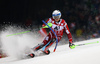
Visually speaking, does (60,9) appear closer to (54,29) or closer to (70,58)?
(54,29)

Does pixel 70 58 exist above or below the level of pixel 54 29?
below

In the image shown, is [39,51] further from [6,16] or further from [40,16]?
[40,16]

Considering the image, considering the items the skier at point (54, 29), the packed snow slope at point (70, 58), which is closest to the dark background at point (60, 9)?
the skier at point (54, 29)

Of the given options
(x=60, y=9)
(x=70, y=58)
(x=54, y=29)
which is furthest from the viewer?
(x=60, y=9)

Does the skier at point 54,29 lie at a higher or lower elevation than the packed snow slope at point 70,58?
higher

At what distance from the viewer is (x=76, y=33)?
8570 mm

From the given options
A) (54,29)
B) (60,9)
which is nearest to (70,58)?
(54,29)

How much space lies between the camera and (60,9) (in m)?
7.99

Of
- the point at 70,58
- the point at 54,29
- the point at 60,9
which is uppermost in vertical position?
the point at 60,9

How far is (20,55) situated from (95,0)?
6.11 m

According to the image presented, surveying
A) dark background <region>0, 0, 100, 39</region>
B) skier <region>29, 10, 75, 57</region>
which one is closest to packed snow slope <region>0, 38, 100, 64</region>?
skier <region>29, 10, 75, 57</region>

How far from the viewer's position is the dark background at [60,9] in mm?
6559

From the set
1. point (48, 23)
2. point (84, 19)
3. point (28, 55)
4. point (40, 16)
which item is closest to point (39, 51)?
point (28, 55)

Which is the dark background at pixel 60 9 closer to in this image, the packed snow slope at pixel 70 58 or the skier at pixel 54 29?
the skier at pixel 54 29
